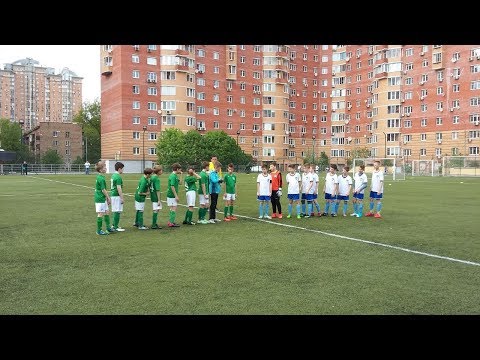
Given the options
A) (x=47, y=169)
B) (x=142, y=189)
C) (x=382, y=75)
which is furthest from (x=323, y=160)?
(x=142, y=189)

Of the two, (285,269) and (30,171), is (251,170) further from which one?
(285,269)

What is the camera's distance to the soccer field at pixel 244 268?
5836 mm

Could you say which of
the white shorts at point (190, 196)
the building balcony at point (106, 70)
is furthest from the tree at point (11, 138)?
the white shorts at point (190, 196)

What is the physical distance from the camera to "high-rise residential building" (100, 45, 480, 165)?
71.3 metres

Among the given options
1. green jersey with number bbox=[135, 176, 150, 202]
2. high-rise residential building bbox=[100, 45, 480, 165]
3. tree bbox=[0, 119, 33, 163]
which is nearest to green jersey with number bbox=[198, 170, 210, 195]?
green jersey with number bbox=[135, 176, 150, 202]

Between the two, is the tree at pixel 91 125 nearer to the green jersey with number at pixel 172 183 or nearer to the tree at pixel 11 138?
the tree at pixel 11 138

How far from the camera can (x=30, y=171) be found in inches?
2685

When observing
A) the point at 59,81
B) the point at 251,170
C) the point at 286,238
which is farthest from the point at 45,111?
the point at 286,238

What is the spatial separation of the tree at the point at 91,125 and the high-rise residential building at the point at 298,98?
90.7ft

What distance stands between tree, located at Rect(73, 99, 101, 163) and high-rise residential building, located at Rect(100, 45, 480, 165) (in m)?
27.6

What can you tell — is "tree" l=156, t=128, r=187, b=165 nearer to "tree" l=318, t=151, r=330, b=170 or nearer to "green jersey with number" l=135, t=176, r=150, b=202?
"tree" l=318, t=151, r=330, b=170

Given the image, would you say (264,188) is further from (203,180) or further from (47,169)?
(47,169)

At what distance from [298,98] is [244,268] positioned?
8910 cm
